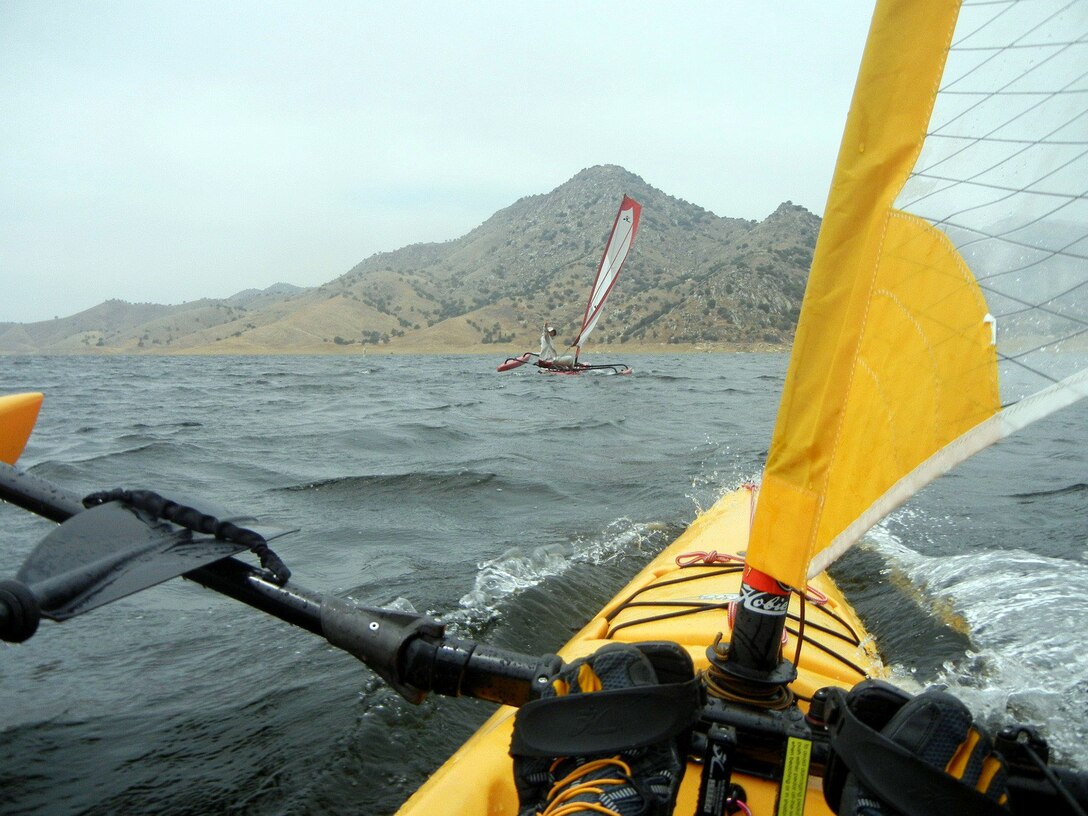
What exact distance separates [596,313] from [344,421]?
1091 centimetres

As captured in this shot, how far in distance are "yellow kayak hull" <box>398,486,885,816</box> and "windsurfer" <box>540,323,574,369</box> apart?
18.2m

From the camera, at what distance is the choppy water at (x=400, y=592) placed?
3045 mm

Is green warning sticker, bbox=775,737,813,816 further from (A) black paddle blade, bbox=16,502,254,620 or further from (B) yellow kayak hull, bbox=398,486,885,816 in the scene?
(A) black paddle blade, bbox=16,502,254,620

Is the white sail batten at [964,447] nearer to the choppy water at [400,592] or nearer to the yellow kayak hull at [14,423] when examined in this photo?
the choppy water at [400,592]

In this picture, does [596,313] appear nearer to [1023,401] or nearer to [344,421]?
[344,421]

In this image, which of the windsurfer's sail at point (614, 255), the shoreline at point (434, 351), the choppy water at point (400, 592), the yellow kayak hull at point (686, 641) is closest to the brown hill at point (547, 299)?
the shoreline at point (434, 351)

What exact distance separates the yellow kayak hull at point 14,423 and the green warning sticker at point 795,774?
138 inches

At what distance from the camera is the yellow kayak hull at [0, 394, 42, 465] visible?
3457 mm

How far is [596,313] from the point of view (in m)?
22.8

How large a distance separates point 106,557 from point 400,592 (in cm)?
323

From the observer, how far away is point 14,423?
11.6 ft

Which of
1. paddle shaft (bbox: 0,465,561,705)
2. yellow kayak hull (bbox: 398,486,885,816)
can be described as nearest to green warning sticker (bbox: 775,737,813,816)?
yellow kayak hull (bbox: 398,486,885,816)

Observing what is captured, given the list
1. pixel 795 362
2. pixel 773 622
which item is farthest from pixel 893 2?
pixel 773 622

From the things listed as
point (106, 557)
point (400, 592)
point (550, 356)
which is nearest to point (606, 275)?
point (550, 356)
